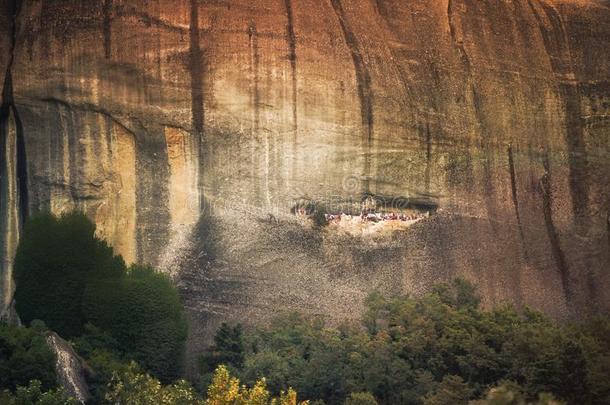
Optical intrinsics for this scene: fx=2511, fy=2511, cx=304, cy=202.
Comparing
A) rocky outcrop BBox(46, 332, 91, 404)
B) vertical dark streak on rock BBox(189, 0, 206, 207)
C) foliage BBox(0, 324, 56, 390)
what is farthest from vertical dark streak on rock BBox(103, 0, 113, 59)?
foliage BBox(0, 324, 56, 390)

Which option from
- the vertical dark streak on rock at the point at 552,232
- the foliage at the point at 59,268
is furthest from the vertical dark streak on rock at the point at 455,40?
the foliage at the point at 59,268

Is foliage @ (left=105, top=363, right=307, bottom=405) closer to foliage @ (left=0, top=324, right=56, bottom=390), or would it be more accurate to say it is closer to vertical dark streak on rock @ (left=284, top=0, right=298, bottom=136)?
foliage @ (left=0, top=324, right=56, bottom=390)

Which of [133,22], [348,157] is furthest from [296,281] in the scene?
[133,22]

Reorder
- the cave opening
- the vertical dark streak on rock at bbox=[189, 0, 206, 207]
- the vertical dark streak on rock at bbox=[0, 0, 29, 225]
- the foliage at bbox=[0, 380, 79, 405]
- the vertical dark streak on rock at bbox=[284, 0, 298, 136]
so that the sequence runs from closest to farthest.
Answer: the foliage at bbox=[0, 380, 79, 405], the vertical dark streak on rock at bbox=[0, 0, 29, 225], the vertical dark streak on rock at bbox=[189, 0, 206, 207], the vertical dark streak on rock at bbox=[284, 0, 298, 136], the cave opening

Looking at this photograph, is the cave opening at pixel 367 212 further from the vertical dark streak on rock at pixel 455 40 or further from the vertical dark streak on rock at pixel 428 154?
the vertical dark streak on rock at pixel 455 40

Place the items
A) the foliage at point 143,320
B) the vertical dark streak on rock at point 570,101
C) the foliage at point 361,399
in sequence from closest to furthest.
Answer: the foliage at point 361,399 → the foliage at point 143,320 → the vertical dark streak on rock at point 570,101

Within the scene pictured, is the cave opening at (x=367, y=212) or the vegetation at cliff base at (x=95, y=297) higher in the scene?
the cave opening at (x=367, y=212)
